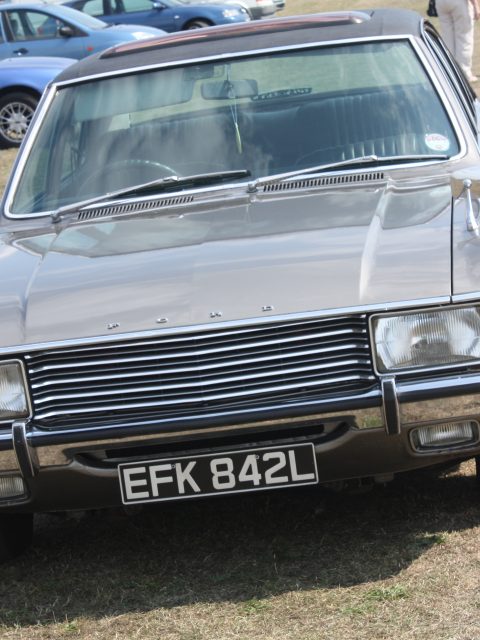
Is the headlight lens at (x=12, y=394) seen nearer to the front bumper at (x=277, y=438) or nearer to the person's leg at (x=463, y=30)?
the front bumper at (x=277, y=438)

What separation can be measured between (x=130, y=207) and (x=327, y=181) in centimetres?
78

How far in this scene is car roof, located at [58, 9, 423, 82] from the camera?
5070 millimetres

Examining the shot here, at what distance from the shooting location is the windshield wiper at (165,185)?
469 cm

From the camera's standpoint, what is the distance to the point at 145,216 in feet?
14.6

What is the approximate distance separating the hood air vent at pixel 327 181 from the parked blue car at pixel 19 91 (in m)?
10.8

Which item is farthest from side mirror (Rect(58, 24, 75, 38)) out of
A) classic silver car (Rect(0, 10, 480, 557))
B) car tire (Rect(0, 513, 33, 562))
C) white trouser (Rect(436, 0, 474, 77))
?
car tire (Rect(0, 513, 33, 562))

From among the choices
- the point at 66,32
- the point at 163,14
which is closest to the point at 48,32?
the point at 66,32

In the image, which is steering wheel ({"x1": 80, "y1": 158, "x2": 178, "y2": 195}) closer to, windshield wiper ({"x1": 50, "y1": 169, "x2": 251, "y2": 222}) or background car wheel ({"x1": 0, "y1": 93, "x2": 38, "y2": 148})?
windshield wiper ({"x1": 50, "y1": 169, "x2": 251, "y2": 222})

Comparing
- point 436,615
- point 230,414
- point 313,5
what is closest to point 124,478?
point 230,414

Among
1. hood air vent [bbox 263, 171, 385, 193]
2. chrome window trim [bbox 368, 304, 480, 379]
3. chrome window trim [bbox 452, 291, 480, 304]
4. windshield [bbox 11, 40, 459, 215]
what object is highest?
windshield [bbox 11, 40, 459, 215]

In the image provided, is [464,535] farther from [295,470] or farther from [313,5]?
[313,5]

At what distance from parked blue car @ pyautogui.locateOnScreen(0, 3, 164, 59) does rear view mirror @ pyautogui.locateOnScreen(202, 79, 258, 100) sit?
43.5 ft

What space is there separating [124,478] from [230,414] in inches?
16.2

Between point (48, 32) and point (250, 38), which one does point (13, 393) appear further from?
point (48, 32)
